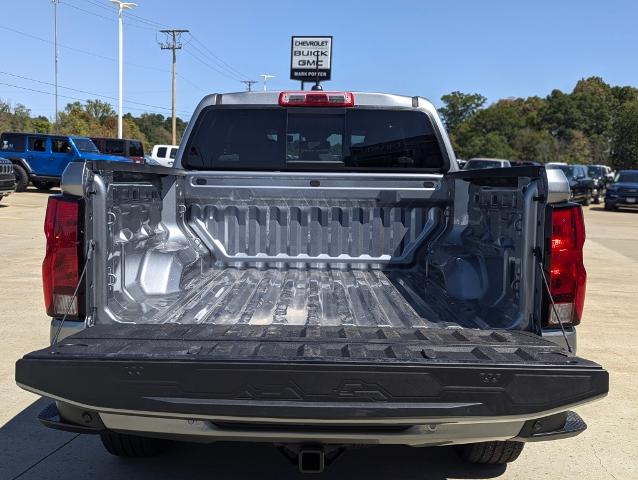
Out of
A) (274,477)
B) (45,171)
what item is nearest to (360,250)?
(274,477)

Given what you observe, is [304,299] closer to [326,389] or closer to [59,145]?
[326,389]

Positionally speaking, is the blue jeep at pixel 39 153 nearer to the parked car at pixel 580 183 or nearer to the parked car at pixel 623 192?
the parked car at pixel 580 183

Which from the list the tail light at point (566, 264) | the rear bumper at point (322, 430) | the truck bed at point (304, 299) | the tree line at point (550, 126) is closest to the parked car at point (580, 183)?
the truck bed at point (304, 299)

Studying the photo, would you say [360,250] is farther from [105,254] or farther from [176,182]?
[105,254]

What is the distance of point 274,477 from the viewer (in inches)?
148

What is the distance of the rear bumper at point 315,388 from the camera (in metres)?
2.48

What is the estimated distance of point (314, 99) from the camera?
15.1 ft

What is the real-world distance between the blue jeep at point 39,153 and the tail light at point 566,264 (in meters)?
24.5

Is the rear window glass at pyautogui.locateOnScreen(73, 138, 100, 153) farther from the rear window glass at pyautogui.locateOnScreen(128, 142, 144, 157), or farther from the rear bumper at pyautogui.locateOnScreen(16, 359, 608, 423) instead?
the rear bumper at pyautogui.locateOnScreen(16, 359, 608, 423)

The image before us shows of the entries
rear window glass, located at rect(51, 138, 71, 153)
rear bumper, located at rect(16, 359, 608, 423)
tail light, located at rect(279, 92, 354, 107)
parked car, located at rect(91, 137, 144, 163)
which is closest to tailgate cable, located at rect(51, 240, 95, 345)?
rear bumper, located at rect(16, 359, 608, 423)

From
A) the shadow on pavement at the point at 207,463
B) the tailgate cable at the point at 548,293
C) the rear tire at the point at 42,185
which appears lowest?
the shadow on pavement at the point at 207,463

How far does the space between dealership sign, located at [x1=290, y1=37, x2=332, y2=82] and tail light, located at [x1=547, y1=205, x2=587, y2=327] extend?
21.5 ft

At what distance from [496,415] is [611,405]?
10.1 feet

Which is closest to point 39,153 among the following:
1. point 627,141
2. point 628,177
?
point 628,177
